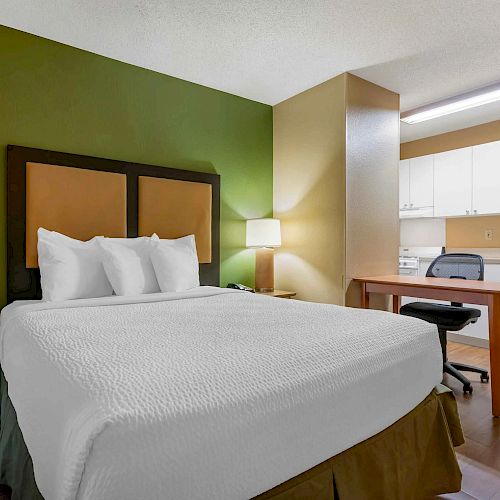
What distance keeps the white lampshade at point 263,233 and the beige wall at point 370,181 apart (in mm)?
670

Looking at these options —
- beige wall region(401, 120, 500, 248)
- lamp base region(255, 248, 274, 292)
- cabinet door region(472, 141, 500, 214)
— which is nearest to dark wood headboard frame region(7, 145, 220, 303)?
lamp base region(255, 248, 274, 292)

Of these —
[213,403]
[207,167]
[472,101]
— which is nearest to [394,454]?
[213,403]

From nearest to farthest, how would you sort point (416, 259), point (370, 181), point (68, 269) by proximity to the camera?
point (68, 269) < point (370, 181) < point (416, 259)

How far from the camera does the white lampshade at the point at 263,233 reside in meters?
3.52

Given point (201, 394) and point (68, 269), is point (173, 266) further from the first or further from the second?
point (201, 394)

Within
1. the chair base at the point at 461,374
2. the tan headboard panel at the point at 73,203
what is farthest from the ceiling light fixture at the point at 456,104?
the tan headboard panel at the point at 73,203

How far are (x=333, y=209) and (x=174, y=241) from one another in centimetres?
144

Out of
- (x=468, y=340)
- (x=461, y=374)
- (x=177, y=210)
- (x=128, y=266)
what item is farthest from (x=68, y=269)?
(x=468, y=340)

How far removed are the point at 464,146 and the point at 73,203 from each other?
451cm

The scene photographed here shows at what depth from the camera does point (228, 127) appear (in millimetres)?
3686

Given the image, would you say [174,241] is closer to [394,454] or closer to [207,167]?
[207,167]

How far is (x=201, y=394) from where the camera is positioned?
3.07ft

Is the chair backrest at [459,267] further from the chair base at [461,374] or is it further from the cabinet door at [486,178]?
the cabinet door at [486,178]

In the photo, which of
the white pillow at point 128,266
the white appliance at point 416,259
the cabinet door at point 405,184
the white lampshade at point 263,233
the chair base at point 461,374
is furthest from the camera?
the cabinet door at point 405,184
